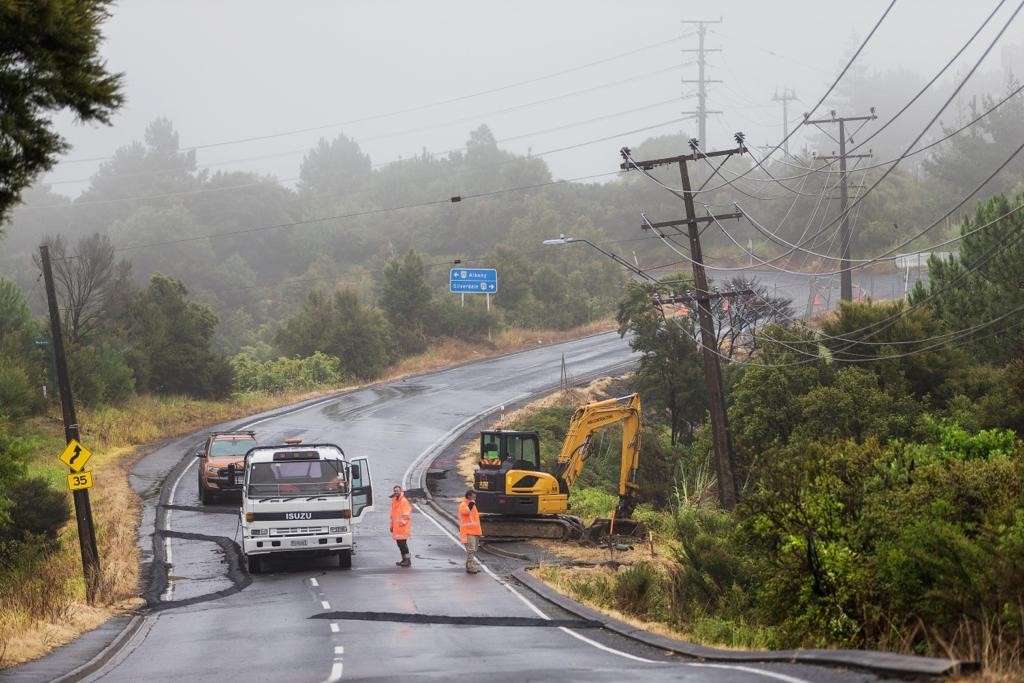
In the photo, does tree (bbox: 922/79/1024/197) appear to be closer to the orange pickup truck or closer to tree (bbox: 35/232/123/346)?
tree (bbox: 35/232/123/346)

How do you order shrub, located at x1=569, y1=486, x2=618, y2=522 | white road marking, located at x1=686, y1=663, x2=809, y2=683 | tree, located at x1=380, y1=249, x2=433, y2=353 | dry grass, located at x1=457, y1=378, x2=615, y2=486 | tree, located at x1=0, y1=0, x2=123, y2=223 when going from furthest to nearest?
tree, located at x1=380, y1=249, x2=433, y2=353 → dry grass, located at x1=457, y1=378, x2=615, y2=486 → shrub, located at x1=569, y1=486, x2=618, y2=522 → white road marking, located at x1=686, y1=663, x2=809, y2=683 → tree, located at x1=0, y1=0, x2=123, y2=223

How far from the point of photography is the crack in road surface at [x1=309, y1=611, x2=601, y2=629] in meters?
19.5

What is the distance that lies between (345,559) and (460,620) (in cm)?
670

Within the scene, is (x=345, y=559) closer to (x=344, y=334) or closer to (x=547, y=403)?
(x=547, y=403)

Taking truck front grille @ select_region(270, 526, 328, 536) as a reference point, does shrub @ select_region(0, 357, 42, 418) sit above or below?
above

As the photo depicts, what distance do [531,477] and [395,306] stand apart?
139 ft

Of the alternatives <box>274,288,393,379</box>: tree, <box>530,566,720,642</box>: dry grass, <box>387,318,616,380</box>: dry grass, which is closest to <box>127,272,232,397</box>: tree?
<box>274,288,393,379</box>: tree

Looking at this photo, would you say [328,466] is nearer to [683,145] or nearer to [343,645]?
[343,645]

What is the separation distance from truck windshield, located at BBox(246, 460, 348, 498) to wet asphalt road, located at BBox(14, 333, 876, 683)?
1734 millimetres

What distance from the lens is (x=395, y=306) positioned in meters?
71.1

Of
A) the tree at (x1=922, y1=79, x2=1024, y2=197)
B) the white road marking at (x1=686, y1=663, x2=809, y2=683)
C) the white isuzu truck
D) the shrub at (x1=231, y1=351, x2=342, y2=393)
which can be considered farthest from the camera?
the tree at (x1=922, y1=79, x2=1024, y2=197)

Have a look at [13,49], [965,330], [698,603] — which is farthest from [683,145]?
[13,49]

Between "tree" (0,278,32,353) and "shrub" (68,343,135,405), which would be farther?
"tree" (0,278,32,353)

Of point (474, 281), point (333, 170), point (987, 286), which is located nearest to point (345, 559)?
point (987, 286)
